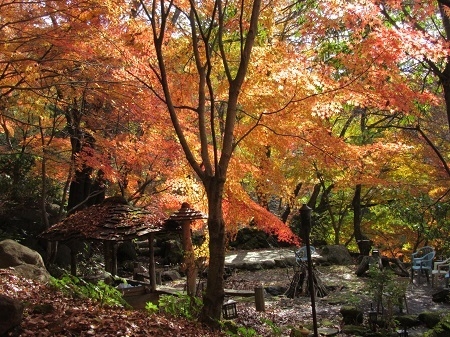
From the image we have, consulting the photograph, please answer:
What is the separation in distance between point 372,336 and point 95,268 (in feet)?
24.2

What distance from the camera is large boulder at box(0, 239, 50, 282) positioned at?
24.0 feet

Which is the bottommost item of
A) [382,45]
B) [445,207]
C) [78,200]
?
[445,207]

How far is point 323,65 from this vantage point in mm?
8609

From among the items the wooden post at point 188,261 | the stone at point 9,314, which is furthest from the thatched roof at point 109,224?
the stone at point 9,314

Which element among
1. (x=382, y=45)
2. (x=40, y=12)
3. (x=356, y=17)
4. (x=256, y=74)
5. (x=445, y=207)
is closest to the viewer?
(x=40, y=12)

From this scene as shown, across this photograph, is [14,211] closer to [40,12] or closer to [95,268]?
[95,268]

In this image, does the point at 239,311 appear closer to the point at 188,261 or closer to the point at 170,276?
the point at 188,261

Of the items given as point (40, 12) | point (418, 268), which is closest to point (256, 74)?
point (40, 12)

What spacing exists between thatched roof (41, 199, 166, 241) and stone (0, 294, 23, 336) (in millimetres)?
4472

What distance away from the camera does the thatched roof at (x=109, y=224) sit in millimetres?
8820

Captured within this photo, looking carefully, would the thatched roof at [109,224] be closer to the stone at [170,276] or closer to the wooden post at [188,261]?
the wooden post at [188,261]

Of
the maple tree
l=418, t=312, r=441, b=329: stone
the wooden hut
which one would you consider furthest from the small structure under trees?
l=418, t=312, r=441, b=329: stone

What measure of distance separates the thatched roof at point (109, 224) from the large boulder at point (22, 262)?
1027 millimetres

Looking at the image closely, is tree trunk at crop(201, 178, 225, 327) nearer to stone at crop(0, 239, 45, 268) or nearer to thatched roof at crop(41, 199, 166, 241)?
thatched roof at crop(41, 199, 166, 241)
